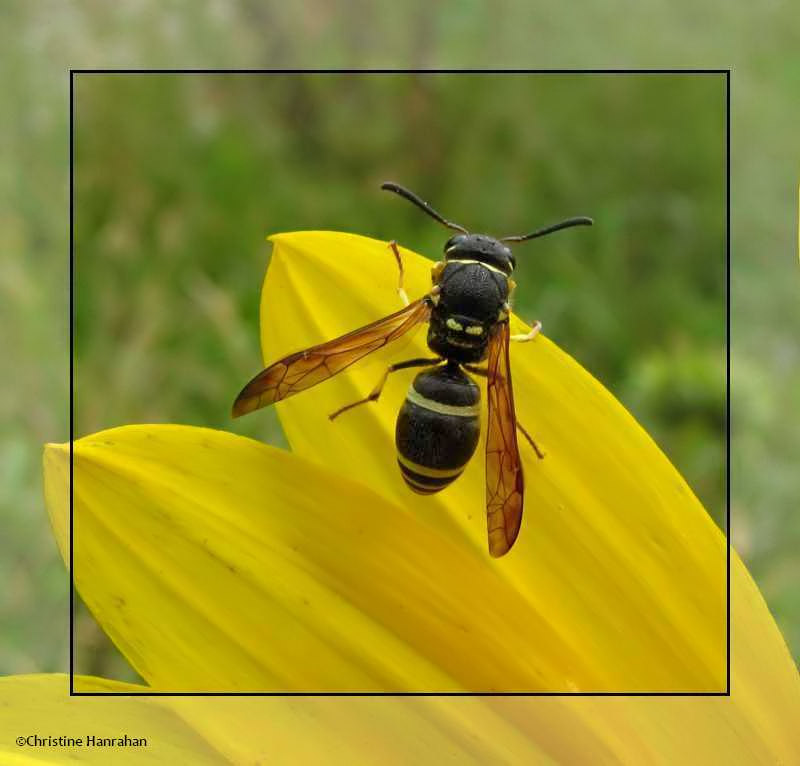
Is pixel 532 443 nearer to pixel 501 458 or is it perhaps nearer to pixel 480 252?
pixel 501 458

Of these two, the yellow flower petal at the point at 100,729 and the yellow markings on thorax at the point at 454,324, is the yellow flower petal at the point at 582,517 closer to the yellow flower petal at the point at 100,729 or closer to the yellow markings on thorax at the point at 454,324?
the yellow markings on thorax at the point at 454,324

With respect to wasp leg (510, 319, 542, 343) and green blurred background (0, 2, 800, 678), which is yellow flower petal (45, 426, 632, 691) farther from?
green blurred background (0, 2, 800, 678)

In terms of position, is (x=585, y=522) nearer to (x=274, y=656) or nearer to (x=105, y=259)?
(x=274, y=656)

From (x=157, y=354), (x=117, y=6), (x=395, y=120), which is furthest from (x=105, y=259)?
(x=395, y=120)

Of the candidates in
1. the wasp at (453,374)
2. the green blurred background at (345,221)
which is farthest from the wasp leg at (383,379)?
the green blurred background at (345,221)

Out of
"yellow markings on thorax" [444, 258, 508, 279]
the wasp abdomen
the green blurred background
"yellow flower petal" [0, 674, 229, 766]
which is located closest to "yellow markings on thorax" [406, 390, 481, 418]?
the wasp abdomen

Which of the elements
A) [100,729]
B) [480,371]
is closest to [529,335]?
[480,371]
